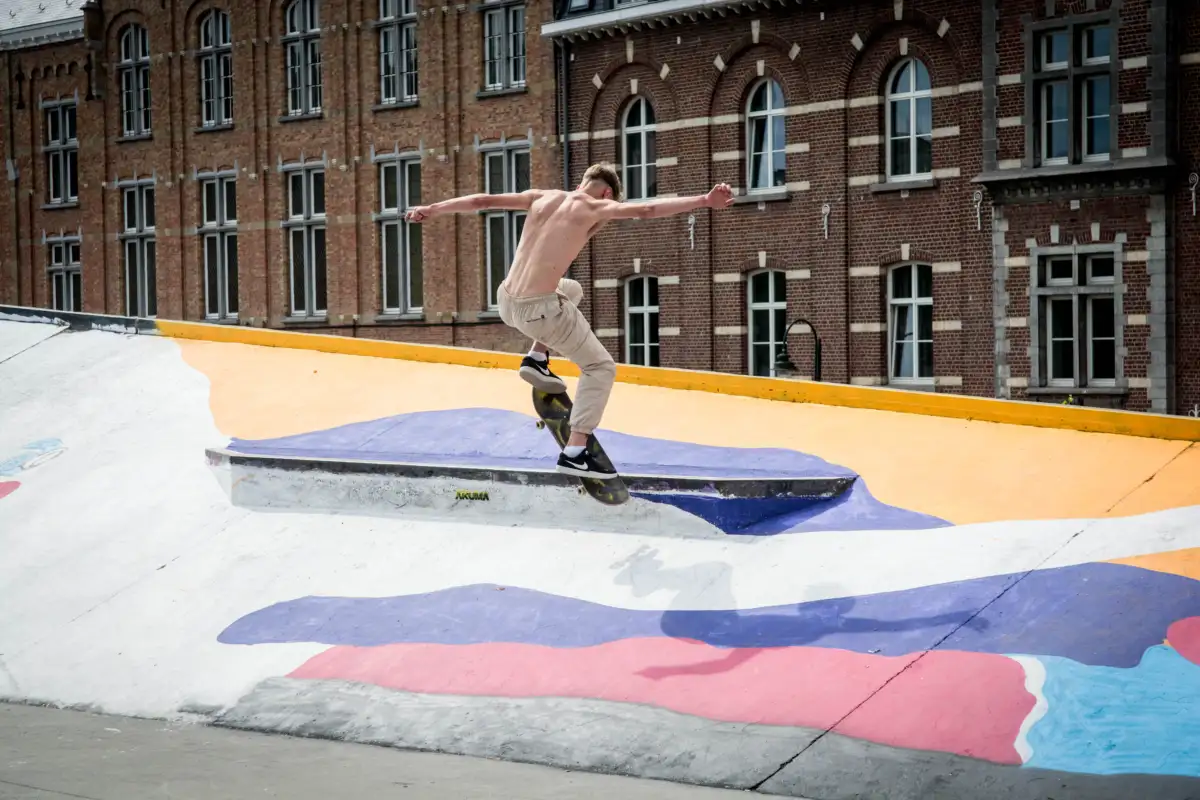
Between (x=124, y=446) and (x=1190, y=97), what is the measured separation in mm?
17297

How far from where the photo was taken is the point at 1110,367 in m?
23.9

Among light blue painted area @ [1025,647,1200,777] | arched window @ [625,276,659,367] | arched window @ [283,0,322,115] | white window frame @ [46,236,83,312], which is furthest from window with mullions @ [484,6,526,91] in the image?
light blue painted area @ [1025,647,1200,777]

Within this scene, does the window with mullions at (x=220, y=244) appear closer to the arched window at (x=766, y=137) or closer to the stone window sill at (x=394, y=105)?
the stone window sill at (x=394, y=105)

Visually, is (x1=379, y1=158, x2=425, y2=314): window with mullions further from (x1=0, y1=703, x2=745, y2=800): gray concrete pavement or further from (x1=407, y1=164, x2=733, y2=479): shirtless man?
(x1=0, y1=703, x2=745, y2=800): gray concrete pavement

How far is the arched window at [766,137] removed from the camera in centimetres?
2759

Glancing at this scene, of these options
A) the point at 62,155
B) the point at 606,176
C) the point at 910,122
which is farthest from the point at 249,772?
the point at 62,155

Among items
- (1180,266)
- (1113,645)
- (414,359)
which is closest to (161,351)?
(414,359)

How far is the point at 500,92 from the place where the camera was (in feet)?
103

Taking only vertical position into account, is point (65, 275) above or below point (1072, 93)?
below

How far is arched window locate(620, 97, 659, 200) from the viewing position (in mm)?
29422

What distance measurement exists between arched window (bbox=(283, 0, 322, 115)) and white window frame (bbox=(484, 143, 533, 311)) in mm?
5471

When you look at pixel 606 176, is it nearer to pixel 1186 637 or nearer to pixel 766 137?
pixel 1186 637

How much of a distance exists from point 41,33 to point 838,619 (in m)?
37.0

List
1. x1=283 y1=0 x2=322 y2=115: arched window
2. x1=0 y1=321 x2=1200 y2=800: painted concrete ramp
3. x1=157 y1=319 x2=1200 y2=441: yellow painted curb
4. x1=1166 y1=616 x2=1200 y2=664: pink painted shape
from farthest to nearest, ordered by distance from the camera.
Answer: x1=283 y1=0 x2=322 y2=115: arched window
x1=157 y1=319 x2=1200 y2=441: yellow painted curb
x1=1166 y1=616 x2=1200 y2=664: pink painted shape
x1=0 y1=321 x2=1200 y2=800: painted concrete ramp
